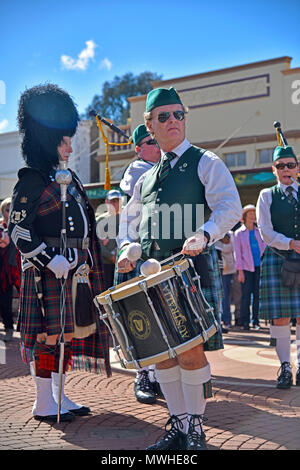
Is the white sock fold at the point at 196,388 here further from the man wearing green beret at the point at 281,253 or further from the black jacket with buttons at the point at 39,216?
the man wearing green beret at the point at 281,253

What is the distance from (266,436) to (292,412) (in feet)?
2.04

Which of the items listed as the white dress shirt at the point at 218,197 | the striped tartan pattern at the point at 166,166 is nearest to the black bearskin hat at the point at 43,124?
the striped tartan pattern at the point at 166,166

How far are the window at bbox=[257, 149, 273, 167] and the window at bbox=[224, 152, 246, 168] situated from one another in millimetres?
526

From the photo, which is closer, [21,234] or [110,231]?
[21,234]

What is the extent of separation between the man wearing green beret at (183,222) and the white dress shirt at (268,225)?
1.54 metres

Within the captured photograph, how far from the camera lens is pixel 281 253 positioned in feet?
15.6

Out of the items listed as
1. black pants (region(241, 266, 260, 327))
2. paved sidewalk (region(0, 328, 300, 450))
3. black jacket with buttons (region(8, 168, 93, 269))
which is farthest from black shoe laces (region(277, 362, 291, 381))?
black pants (region(241, 266, 260, 327))

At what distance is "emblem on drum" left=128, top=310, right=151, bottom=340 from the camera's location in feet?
8.96

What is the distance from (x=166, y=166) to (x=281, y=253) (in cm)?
194

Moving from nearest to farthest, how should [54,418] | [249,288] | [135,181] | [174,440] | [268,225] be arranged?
[174,440]
[54,418]
[135,181]
[268,225]
[249,288]

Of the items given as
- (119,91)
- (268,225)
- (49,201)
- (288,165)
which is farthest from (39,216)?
(119,91)

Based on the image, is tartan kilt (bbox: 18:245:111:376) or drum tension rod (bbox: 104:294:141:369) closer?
drum tension rod (bbox: 104:294:141:369)

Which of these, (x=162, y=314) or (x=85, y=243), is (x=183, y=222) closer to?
(x=162, y=314)

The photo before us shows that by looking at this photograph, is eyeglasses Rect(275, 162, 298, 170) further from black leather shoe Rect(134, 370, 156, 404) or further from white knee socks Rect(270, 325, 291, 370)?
Result: black leather shoe Rect(134, 370, 156, 404)
